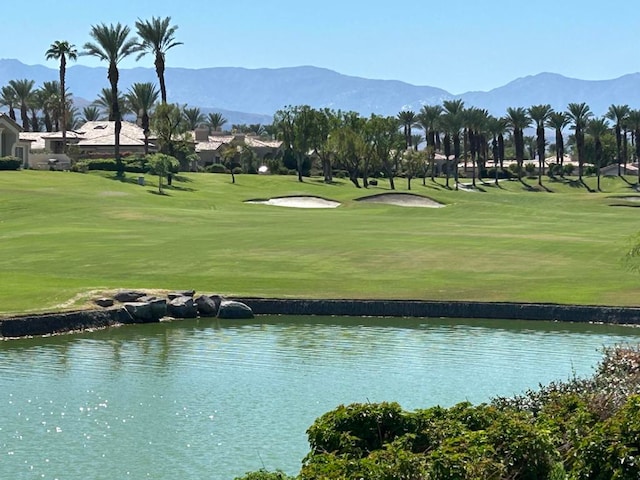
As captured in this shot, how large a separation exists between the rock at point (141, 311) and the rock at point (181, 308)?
861 mm

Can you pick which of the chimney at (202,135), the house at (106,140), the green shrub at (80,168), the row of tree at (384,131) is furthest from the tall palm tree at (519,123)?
the green shrub at (80,168)

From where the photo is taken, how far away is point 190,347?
43.2 metres

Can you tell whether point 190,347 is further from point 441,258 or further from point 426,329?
point 441,258

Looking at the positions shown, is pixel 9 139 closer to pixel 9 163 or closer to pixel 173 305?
pixel 9 163

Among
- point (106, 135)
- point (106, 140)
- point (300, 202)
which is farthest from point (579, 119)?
point (300, 202)

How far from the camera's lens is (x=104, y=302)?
48500mm

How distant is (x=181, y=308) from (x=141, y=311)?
6.02 feet

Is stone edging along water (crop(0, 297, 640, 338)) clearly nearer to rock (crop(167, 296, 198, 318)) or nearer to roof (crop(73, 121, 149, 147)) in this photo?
rock (crop(167, 296, 198, 318))

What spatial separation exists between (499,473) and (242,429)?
1323 cm

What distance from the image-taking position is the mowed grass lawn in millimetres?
53156

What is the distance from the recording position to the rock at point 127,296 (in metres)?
49.5

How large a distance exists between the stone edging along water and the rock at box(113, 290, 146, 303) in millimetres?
1250

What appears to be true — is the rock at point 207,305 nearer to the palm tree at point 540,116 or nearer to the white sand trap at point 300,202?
the white sand trap at point 300,202

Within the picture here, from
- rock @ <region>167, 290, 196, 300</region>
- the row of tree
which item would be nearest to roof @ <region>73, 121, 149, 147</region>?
the row of tree
